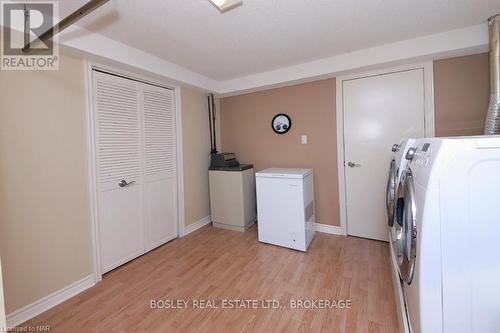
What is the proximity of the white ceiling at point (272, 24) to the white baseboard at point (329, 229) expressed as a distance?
6.97 feet

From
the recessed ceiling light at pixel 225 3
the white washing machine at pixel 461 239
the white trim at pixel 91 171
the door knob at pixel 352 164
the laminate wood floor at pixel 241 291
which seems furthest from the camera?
the door knob at pixel 352 164

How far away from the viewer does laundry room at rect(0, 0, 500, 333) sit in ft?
3.26

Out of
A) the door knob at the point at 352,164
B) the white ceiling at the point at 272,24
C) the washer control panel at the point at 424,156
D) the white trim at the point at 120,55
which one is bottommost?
the door knob at the point at 352,164

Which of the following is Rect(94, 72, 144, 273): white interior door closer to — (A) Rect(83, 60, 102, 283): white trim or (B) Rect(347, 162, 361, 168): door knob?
(A) Rect(83, 60, 102, 283): white trim

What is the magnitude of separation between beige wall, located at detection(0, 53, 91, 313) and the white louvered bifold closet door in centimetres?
17

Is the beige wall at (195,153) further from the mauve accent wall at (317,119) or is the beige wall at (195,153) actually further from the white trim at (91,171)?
the white trim at (91,171)

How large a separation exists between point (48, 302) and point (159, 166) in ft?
5.04

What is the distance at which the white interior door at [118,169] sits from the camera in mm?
2146

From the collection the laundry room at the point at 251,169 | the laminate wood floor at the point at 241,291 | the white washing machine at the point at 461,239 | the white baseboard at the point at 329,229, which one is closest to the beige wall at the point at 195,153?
the laundry room at the point at 251,169

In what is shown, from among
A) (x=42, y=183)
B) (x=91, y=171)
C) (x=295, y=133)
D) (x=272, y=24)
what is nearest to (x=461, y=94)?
(x=295, y=133)

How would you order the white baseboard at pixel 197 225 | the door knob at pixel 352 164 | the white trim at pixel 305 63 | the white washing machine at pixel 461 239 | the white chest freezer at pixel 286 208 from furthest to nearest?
the white baseboard at pixel 197 225
the door knob at pixel 352 164
the white chest freezer at pixel 286 208
the white trim at pixel 305 63
the white washing machine at pixel 461 239

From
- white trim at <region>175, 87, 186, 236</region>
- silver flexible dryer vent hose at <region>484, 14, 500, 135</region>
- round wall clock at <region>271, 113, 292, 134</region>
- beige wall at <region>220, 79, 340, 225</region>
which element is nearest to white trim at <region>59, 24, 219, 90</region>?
white trim at <region>175, 87, 186, 236</region>

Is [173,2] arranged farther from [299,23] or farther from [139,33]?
[299,23]

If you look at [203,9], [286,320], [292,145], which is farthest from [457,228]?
[292,145]
